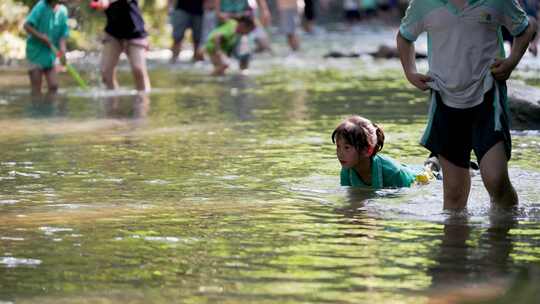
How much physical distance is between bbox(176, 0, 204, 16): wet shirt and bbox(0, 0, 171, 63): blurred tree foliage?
4.68 feet

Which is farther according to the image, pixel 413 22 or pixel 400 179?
pixel 400 179

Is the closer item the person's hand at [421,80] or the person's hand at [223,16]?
the person's hand at [421,80]

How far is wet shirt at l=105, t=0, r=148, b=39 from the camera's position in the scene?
17750 millimetres

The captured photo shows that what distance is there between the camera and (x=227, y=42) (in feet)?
72.6

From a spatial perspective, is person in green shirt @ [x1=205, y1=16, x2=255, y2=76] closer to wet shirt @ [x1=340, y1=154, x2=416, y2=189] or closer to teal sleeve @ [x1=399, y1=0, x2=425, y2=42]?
wet shirt @ [x1=340, y1=154, x2=416, y2=189]

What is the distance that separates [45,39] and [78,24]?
854 centimetres

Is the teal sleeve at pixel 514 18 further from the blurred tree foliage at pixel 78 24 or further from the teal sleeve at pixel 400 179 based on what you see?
the blurred tree foliage at pixel 78 24

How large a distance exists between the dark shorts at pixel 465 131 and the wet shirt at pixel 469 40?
0.22 ft

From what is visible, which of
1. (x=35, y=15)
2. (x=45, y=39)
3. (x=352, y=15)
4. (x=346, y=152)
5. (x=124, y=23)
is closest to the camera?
(x=346, y=152)

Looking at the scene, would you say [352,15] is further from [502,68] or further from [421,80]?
[502,68]

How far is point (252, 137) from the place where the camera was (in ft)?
41.9

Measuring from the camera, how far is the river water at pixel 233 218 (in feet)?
20.5

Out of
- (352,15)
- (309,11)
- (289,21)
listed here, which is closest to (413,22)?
(289,21)

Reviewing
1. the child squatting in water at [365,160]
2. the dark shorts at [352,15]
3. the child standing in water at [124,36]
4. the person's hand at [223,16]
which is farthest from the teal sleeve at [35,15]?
the dark shorts at [352,15]
